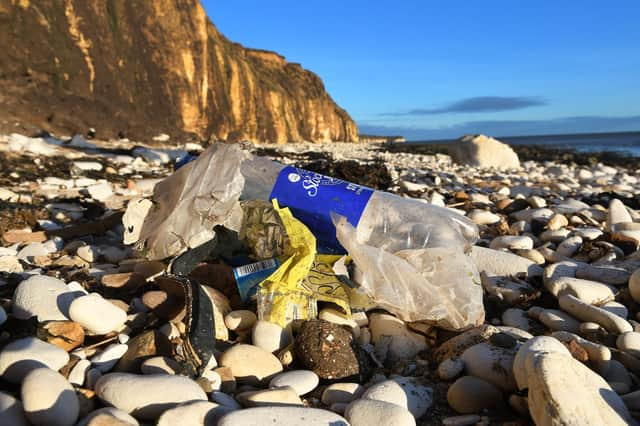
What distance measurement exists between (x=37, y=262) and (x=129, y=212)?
89 cm

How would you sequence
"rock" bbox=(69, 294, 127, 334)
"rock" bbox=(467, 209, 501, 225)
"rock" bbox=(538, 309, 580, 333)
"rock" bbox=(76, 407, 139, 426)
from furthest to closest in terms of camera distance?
1. "rock" bbox=(467, 209, 501, 225)
2. "rock" bbox=(538, 309, 580, 333)
3. "rock" bbox=(69, 294, 127, 334)
4. "rock" bbox=(76, 407, 139, 426)

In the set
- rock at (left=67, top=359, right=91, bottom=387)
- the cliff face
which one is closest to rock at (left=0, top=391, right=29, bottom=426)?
rock at (left=67, top=359, right=91, bottom=387)

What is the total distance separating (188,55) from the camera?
21.9m

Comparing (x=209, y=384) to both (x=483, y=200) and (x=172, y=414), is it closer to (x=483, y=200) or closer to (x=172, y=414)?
(x=172, y=414)

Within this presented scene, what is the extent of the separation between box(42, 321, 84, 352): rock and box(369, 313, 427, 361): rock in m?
1.25

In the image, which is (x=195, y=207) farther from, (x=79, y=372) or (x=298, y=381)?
(x=298, y=381)

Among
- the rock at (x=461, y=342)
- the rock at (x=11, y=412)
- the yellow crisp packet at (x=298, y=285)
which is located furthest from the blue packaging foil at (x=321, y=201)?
the rock at (x=11, y=412)

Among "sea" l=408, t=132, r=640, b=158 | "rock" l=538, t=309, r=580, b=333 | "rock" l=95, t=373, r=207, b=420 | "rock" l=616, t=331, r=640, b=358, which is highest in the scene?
"rock" l=95, t=373, r=207, b=420

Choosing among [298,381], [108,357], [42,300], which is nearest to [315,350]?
[298,381]

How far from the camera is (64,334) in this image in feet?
5.88

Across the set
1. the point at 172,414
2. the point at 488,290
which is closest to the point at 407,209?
the point at 488,290

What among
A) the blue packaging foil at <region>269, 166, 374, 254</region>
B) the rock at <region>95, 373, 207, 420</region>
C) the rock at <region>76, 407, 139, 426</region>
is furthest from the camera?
the blue packaging foil at <region>269, 166, 374, 254</region>

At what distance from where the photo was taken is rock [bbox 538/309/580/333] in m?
2.17

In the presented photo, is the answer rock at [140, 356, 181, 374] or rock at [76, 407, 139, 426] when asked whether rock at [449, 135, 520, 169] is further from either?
rock at [76, 407, 139, 426]
